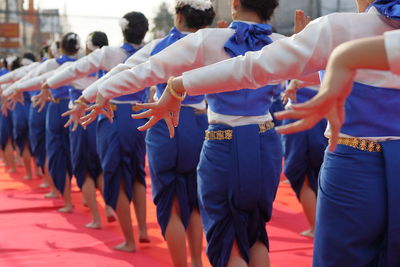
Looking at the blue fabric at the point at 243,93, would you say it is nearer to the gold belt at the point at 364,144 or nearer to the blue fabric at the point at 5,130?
the gold belt at the point at 364,144

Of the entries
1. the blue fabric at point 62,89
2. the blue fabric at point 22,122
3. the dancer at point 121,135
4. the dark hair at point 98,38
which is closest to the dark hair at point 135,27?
the dancer at point 121,135

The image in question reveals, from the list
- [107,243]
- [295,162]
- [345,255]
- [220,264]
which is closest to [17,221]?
[107,243]

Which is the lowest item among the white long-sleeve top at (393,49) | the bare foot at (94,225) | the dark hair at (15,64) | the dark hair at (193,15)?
the bare foot at (94,225)

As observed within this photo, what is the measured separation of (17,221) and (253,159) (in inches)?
128

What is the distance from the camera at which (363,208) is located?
1.74m

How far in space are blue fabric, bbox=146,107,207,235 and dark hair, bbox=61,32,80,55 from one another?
2226mm

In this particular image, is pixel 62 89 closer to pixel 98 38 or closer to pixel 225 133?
pixel 98 38

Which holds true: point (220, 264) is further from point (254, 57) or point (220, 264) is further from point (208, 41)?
point (254, 57)

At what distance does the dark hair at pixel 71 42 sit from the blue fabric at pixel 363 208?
403 cm

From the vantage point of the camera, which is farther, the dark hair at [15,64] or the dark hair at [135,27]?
the dark hair at [15,64]

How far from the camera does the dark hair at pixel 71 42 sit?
5469 mm

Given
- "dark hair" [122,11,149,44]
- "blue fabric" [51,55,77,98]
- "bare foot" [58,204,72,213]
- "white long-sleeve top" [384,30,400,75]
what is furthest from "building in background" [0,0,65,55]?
"white long-sleeve top" [384,30,400,75]

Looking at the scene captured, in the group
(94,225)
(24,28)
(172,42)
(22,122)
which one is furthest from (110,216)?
(24,28)

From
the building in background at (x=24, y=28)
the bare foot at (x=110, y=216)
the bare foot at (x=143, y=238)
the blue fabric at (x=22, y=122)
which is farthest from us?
the building in background at (x=24, y=28)
